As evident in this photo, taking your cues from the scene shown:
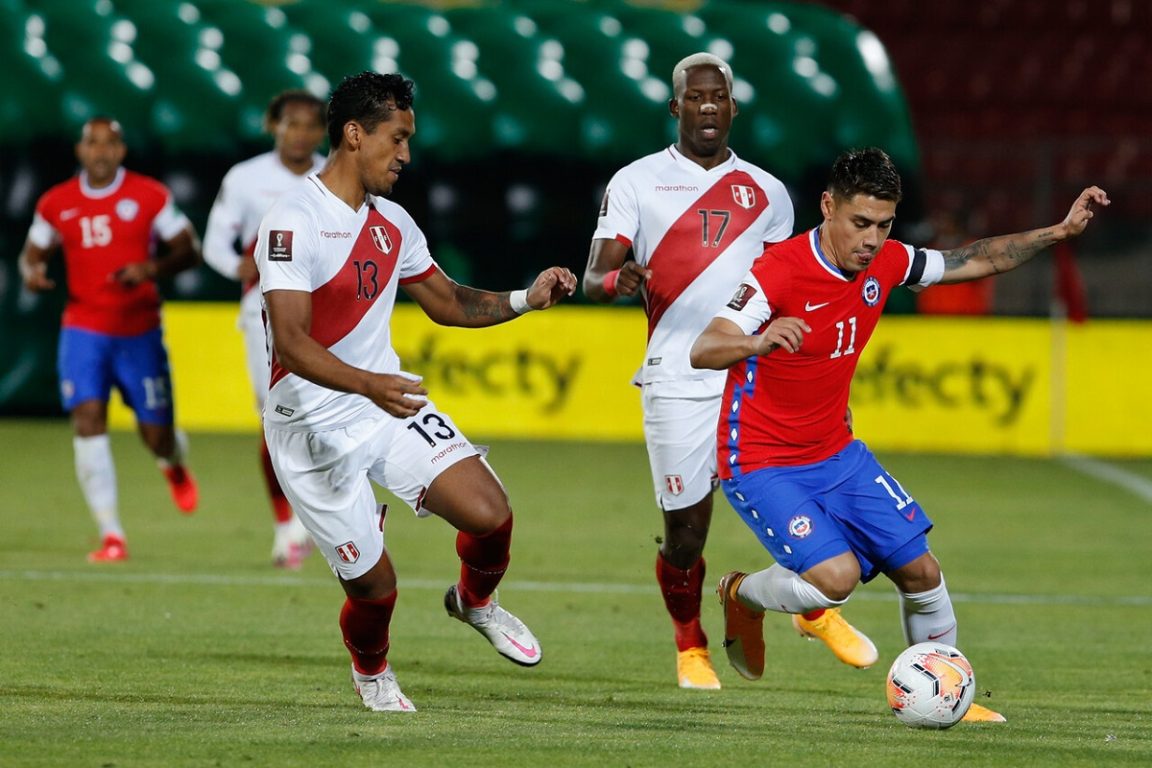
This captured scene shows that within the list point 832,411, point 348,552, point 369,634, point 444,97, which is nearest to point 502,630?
point 369,634

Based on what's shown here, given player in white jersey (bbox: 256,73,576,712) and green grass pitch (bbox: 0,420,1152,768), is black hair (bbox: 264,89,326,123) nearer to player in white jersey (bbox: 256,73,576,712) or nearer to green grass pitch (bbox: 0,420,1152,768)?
green grass pitch (bbox: 0,420,1152,768)

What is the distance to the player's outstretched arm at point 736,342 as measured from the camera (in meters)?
5.57

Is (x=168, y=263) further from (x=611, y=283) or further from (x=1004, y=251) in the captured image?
(x=1004, y=251)

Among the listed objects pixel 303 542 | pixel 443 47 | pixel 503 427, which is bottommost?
pixel 503 427

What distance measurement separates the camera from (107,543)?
10117mm

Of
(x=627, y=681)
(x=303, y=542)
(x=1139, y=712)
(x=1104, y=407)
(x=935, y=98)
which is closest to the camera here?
(x=1139, y=712)

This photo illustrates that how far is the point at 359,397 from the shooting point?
638 centimetres

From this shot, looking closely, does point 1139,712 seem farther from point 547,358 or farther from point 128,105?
point 128,105

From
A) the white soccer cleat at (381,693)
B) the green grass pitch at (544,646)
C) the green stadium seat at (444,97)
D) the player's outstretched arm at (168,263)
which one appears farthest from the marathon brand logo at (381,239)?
the green stadium seat at (444,97)

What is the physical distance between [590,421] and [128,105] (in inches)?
193

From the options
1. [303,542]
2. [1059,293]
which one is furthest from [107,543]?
[1059,293]

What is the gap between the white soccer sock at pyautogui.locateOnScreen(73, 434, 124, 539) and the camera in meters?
10.1

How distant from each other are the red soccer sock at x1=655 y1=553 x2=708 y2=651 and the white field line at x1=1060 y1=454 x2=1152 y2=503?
6799 millimetres

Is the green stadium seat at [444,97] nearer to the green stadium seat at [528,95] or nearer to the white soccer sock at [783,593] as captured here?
the green stadium seat at [528,95]
